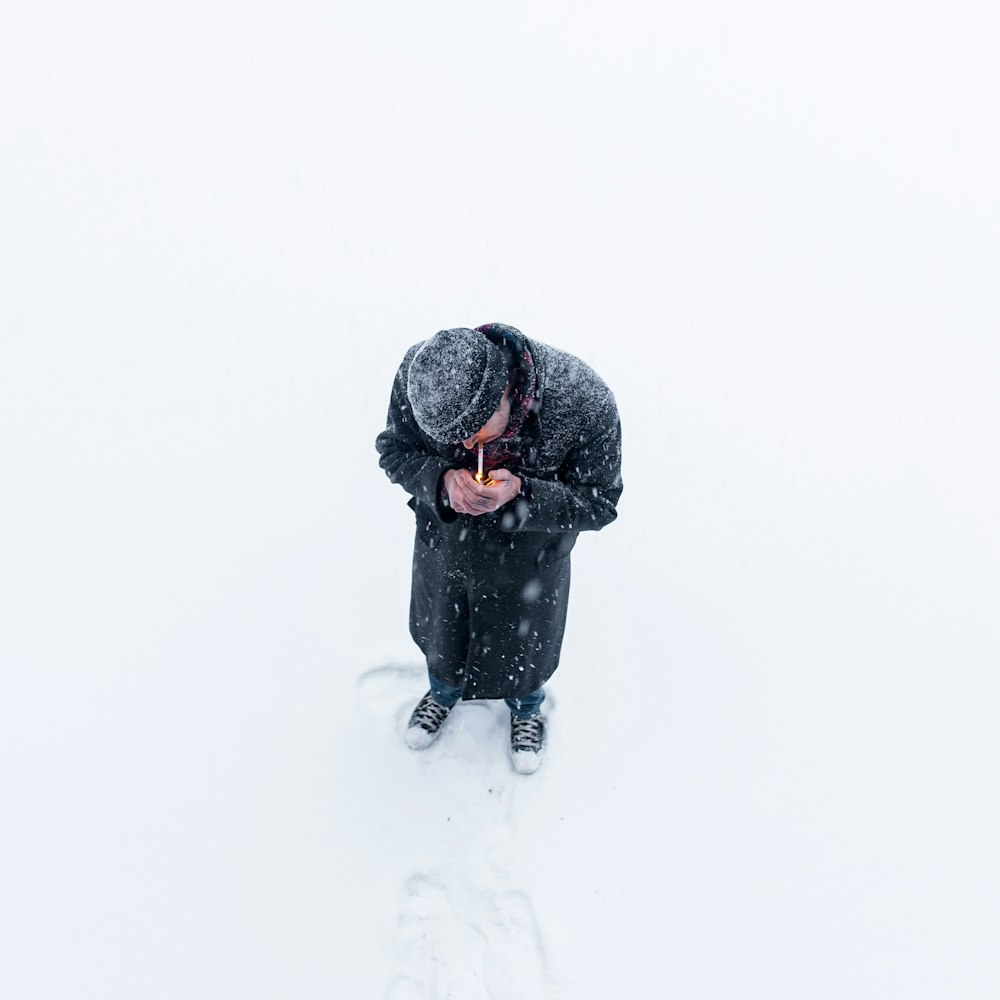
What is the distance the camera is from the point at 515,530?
7.38ft

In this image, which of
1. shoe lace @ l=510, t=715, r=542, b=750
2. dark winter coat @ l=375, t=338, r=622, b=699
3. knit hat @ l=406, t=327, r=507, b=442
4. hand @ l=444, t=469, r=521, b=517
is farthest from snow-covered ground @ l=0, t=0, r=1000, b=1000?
knit hat @ l=406, t=327, r=507, b=442

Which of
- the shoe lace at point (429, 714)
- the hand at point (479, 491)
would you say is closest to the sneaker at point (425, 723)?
the shoe lace at point (429, 714)

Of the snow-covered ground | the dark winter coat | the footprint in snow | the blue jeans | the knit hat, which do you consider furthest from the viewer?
the blue jeans

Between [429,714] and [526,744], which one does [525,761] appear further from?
[429,714]

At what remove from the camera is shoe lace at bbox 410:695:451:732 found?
123 inches

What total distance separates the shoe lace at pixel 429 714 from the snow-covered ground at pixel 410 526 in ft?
0.37

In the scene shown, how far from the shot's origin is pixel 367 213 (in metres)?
6.48

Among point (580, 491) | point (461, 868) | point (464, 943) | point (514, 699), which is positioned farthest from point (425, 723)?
point (580, 491)

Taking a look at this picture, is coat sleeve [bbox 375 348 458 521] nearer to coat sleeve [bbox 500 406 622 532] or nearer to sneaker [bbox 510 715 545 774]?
coat sleeve [bbox 500 406 622 532]

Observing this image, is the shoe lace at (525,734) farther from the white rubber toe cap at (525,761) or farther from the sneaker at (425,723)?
the sneaker at (425,723)

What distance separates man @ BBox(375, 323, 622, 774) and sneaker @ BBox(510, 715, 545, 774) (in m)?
0.32

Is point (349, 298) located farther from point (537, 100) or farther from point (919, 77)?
point (919, 77)

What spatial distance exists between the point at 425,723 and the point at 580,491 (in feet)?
4.50

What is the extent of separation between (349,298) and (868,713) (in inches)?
171
